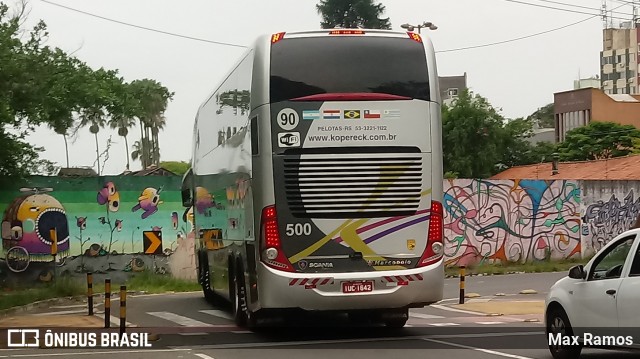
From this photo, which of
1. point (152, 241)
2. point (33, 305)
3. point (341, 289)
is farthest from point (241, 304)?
point (152, 241)

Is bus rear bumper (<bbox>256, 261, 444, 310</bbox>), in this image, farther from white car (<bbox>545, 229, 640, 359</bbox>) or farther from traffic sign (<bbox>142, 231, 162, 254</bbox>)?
traffic sign (<bbox>142, 231, 162, 254</bbox>)

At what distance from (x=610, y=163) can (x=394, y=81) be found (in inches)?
1326

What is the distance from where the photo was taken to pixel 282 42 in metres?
13.6

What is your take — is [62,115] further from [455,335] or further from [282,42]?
[455,335]

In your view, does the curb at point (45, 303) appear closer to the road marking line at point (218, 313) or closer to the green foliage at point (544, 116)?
the road marking line at point (218, 313)

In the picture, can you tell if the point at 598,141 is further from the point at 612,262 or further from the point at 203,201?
the point at 612,262

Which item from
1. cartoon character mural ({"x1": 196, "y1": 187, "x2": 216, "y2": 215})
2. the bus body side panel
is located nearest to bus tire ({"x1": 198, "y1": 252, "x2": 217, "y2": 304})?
the bus body side panel

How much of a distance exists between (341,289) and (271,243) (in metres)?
1.19

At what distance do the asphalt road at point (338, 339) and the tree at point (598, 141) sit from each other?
163 feet

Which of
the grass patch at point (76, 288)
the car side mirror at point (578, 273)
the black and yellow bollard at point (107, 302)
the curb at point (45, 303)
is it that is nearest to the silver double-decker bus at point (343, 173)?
the car side mirror at point (578, 273)

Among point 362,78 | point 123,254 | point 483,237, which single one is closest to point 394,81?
point 362,78

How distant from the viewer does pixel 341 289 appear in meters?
13.2

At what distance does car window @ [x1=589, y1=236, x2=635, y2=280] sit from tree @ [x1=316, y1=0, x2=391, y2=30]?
65.7 m

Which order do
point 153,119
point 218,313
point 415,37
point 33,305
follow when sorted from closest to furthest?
point 415,37 < point 218,313 < point 33,305 < point 153,119
